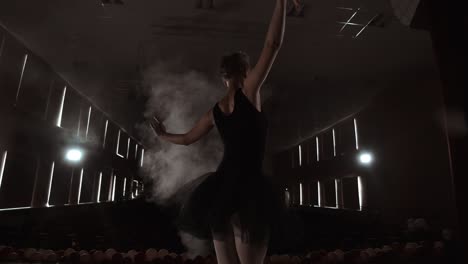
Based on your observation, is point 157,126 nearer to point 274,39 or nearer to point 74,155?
point 274,39

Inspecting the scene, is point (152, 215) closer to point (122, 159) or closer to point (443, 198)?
point (122, 159)

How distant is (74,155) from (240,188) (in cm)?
292

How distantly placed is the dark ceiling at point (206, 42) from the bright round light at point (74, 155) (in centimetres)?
57

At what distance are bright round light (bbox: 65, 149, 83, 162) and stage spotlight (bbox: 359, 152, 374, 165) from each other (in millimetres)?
3170

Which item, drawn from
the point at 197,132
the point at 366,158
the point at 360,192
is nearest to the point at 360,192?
the point at 360,192

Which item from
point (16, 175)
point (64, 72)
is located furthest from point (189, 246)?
point (64, 72)

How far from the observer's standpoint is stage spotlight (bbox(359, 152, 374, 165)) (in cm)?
293

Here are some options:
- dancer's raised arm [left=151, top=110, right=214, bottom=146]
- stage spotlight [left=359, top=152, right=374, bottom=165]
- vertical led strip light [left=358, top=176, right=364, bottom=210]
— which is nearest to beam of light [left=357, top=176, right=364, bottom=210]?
vertical led strip light [left=358, top=176, right=364, bottom=210]

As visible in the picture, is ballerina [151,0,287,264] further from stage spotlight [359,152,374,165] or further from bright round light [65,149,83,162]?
bright round light [65,149,83,162]

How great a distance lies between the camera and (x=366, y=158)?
117 inches

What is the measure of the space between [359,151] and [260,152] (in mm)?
2653

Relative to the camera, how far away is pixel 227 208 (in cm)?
63

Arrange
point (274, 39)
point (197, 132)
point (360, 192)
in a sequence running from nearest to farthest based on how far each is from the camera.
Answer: point (274, 39), point (197, 132), point (360, 192)

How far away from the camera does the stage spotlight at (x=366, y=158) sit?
2934 millimetres
